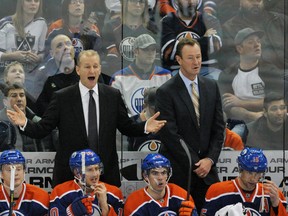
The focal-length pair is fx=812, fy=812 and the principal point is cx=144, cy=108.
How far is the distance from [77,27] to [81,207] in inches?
76.5

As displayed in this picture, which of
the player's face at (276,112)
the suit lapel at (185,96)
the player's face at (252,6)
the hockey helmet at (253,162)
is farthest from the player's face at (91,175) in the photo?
the player's face at (252,6)

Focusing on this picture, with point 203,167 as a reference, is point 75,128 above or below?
above

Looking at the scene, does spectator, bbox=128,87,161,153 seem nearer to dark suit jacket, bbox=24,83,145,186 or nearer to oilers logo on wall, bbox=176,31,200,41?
oilers logo on wall, bbox=176,31,200,41

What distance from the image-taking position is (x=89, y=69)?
251 inches

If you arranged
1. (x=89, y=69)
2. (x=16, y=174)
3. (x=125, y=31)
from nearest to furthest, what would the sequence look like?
(x=16, y=174) → (x=89, y=69) → (x=125, y=31)

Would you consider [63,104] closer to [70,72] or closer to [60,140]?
[60,140]

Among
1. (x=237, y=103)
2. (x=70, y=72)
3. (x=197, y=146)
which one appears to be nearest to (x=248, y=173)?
(x=197, y=146)

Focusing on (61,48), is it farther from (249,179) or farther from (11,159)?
(249,179)

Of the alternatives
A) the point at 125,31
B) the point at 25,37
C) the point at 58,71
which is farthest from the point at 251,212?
the point at 25,37

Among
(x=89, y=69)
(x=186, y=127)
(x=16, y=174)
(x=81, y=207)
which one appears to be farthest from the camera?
(x=186, y=127)

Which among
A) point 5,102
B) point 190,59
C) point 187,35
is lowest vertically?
point 5,102

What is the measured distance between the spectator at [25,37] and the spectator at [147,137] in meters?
1.00

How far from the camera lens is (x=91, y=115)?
643 cm

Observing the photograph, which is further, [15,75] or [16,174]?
[15,75]
